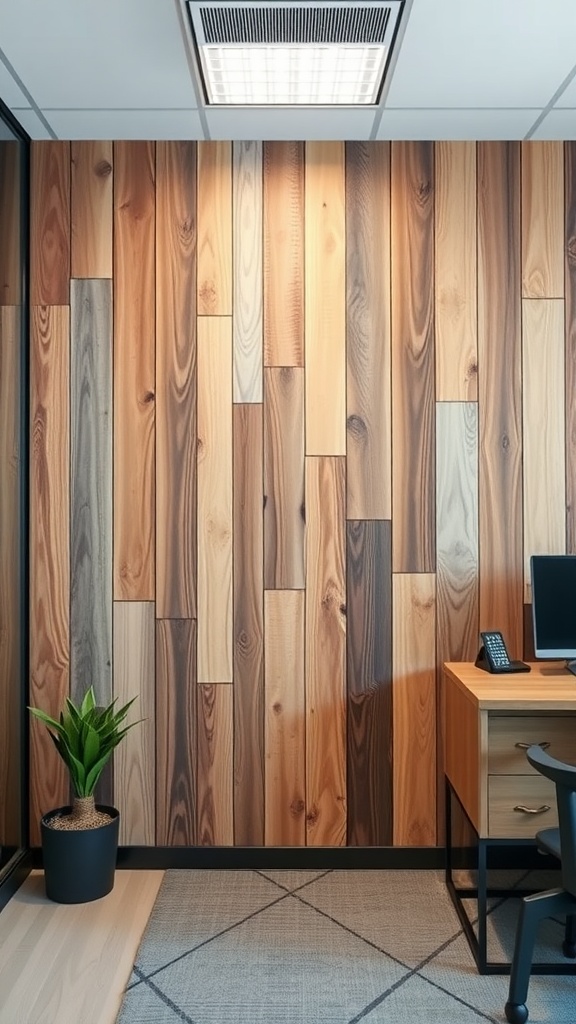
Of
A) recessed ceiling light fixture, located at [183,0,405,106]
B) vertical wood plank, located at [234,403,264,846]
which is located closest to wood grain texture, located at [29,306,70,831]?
vertical wood plank, located at [234,403,264,846]

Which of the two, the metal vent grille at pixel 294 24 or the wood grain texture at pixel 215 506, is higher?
the metal vent grille at pixel 294 24

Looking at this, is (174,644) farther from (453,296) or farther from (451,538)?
(453,296)

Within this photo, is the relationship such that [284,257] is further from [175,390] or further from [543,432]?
[543,432]

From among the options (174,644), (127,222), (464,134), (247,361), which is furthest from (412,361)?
(174,644)

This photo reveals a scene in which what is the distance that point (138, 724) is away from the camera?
2686 millimetres

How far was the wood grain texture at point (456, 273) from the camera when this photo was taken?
2682mm

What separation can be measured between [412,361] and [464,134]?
0.72m

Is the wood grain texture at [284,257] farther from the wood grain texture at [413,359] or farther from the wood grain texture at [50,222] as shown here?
the wood grain texture at [50,222]

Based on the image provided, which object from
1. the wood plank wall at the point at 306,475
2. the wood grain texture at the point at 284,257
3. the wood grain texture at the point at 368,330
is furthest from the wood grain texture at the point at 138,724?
the wood grain texture at the point at 284,257

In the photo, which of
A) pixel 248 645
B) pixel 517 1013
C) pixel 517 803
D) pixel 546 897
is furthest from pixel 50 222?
pixel 517 1013

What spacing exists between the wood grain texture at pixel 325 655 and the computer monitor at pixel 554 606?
1.97 ft

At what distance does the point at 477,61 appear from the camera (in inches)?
85.4

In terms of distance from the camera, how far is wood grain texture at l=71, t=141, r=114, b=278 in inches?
105

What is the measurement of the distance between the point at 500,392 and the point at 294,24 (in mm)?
1230
